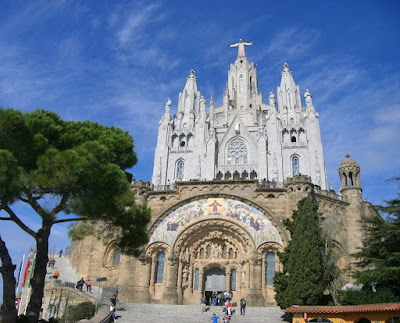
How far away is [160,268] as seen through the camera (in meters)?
24.6

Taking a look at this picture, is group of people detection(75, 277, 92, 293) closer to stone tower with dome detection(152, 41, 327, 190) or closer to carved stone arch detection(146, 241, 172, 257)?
carved stone arch detection(146, 241, 172, 257)

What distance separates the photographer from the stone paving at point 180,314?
18.2 meters

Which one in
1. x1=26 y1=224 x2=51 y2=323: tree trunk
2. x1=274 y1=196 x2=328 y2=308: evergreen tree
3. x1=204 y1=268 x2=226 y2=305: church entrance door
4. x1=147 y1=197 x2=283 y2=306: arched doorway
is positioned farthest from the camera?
x1=204 y1=268 x2=226 y2=305: church entrance door

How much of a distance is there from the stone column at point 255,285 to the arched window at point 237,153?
948 inches

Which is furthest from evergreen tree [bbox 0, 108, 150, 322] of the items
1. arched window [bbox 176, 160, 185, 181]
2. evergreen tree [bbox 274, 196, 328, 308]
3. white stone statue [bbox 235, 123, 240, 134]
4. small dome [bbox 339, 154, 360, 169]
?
white stone statue [bbox 235, 123, 240, 134]

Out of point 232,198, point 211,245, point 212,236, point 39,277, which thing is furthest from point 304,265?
point 39,277

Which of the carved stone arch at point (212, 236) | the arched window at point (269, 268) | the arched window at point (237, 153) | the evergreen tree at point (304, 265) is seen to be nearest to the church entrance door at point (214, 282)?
the carved stone arch at point (212, 236)

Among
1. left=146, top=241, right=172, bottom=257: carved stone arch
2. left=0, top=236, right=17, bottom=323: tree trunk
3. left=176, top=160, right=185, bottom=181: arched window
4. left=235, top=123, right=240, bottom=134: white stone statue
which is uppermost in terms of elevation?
left=235, top=123, right=240, bottom=134: white stone statue

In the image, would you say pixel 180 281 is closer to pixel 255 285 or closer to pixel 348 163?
pixel 255 285

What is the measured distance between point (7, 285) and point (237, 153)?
36.9 m

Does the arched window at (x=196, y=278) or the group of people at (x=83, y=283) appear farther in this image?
the arched window at (x=196, y=278)

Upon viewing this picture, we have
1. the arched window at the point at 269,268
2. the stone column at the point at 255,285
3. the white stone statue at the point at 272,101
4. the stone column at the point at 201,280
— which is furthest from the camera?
the white stone statue at the point at 272,101

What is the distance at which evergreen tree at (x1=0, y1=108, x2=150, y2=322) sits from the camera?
12672 mm

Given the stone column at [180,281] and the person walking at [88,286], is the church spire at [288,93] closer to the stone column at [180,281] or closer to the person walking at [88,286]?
the stone column at [180,281]
